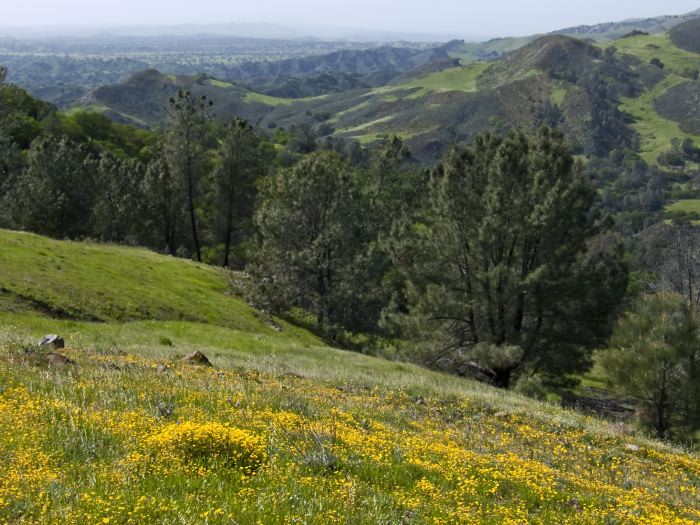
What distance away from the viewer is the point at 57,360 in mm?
13289

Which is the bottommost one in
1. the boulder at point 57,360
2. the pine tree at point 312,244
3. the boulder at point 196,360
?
the pine tree at point 312,244

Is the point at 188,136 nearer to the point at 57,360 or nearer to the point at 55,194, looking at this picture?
the point at 55,194

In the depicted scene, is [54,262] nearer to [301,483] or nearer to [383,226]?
[301,483]

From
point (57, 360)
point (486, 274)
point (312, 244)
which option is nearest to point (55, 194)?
point (312, 244)

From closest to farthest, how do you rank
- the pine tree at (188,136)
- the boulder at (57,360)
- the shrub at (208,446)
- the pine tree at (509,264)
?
the shrub at (208,446), the boulder at (57,360), the pine tree at (509,264), the pine tree at (188,136)

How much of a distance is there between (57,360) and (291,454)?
306 inches

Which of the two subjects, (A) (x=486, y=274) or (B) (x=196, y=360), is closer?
(B) (x=196, y=360)

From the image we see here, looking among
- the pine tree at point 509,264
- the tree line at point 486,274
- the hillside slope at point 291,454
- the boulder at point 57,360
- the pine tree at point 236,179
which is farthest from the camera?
the pine tree at point 236,179

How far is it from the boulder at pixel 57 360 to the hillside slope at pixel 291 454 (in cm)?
21

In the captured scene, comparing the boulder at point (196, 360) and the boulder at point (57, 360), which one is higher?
the boulder at point (57, 360)

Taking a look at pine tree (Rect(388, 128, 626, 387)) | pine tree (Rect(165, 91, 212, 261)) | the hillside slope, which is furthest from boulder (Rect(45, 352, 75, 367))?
pine tree (Rect(165, 91, 212, 261))

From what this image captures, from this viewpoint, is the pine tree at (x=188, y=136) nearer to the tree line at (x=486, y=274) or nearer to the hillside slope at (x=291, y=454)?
the tree line at (x=486, y=274)

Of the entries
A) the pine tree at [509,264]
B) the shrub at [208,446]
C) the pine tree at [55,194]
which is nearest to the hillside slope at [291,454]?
the shrub at [208,446]

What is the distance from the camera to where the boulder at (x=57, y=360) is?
42.9 ft
